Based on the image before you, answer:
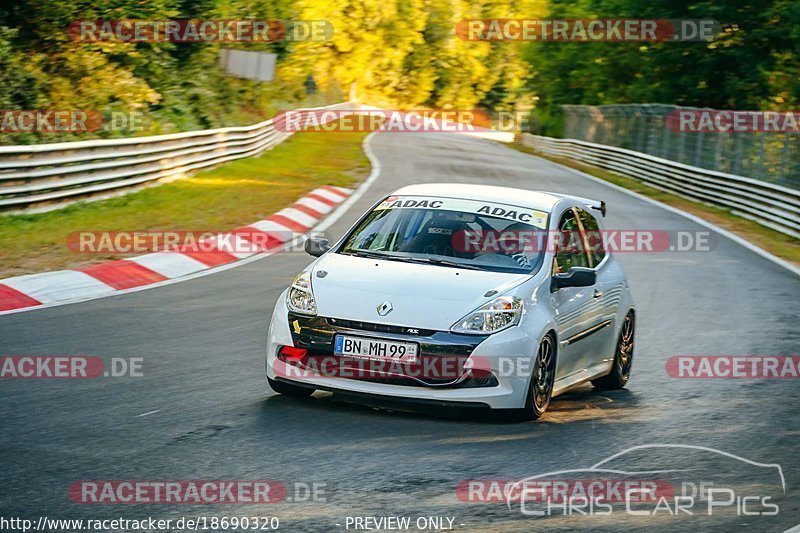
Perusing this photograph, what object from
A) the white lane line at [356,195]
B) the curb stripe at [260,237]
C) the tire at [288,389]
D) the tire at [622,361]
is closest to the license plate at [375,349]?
the tire at [288,389]

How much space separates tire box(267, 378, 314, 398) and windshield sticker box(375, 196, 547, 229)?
1.70m

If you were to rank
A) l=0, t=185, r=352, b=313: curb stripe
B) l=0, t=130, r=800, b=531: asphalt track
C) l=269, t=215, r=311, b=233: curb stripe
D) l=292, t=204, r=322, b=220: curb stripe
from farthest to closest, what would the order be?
l=292, t=204, r=322, b=220: curb stripe < l=269, t=215, r=311, b=233: curb stripe < l=0, t=185, r=352, b=313: curb stripe < l=0, t=130, r=800, b=531: asphalt track

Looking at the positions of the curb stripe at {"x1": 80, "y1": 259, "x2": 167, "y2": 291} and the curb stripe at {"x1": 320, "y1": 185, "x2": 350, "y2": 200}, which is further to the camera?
the curb stripe at {"x1": 320, "y1": 185, "x2": 350, "y2": 200}

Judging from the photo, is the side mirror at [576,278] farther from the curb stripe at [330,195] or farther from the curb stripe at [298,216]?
the curb stripe at [330,195]

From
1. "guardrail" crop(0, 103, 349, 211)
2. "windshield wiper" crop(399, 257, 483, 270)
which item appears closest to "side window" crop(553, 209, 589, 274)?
"windshield wiper" crop(399, 257, 483, 270)

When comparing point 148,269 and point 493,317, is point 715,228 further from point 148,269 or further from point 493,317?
point 493,317

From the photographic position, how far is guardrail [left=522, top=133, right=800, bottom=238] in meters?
23.6

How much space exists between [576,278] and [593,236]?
155 centimetres

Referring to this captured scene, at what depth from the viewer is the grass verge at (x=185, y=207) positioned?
46.9 ft

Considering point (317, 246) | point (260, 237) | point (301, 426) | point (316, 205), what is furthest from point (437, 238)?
point (316, 205)

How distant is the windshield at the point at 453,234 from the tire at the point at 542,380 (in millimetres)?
561

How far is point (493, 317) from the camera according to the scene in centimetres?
753

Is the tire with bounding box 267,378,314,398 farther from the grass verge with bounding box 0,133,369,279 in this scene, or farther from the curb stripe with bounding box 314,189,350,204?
the curb stripe with bounding box 314,189,350,204

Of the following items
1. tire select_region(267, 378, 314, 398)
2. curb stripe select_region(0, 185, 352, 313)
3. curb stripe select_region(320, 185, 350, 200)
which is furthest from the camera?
curb stripe select_region(320, 185, 350, 200)
